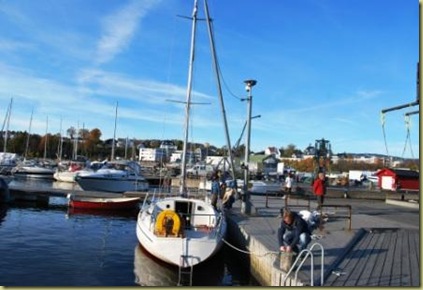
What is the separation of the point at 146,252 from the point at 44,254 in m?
3.68

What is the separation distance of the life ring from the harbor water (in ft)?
4.15

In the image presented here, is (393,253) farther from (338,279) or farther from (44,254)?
(44,254)

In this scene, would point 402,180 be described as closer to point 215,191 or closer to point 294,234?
point 215,191

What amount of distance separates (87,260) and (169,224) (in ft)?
11.8

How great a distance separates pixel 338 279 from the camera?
11.5 metres

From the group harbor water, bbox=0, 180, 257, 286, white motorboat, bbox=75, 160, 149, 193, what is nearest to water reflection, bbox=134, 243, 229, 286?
harbor water, bbox=0, 180, 257, 286

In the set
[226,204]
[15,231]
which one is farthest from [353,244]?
[15,231]

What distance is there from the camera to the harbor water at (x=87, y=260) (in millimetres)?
15438

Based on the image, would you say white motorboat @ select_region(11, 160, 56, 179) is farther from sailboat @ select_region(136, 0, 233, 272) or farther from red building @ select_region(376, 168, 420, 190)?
sailboat @ select_region(136, 0, 233, 272)

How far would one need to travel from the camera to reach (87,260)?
1786 centimetres

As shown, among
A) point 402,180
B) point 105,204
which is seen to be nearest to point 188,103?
point 105,204

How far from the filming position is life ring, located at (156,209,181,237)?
16.4m

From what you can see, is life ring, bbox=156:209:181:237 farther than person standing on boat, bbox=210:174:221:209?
No

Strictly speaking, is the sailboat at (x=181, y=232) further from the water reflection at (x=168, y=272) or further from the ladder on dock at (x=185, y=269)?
the water reflection at (x=168, y=272)
